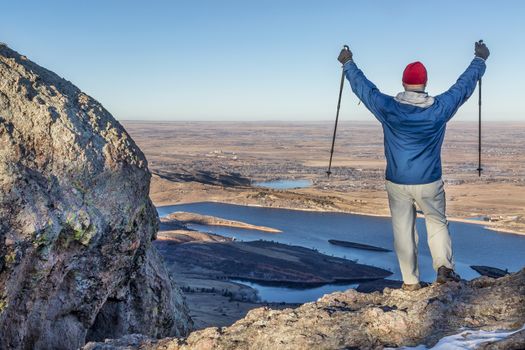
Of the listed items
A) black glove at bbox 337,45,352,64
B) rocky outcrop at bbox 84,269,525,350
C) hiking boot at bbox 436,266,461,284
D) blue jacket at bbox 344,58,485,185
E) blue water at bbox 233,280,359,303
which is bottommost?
blue water at bbox 233,280,359,303

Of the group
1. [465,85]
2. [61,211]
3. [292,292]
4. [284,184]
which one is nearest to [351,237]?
[292,292]

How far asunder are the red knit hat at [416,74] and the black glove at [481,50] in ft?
1.93

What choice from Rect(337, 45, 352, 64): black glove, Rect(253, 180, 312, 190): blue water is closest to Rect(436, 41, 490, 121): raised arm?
Rect(337, 45, 352, 64): black glove

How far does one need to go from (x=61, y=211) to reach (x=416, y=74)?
10.1 feet

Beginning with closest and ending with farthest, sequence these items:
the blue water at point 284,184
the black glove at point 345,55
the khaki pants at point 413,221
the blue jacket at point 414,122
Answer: the blue jacket at point 414,122
the khaki pants at point 413,221
the black glove at point 345,55
the blue water at point 284,184

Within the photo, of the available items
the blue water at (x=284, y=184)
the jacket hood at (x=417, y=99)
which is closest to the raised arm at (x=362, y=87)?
the jacket hood at (x=417, y=99)

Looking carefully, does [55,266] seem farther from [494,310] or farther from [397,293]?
[494,310]

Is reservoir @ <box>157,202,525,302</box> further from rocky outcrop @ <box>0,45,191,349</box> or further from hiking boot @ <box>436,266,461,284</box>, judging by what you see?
hiking boot @ <box>436,266,461,284</box>

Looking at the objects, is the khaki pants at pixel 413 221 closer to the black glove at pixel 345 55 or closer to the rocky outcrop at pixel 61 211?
the black glove at pixel 345 55

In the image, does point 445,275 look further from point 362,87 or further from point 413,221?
point 362,87

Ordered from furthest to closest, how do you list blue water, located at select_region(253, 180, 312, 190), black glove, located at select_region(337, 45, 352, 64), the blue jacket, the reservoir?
blue water, located at select_region(253, 180, 312, 190) → the reservoir → black glove, located at select_region(337, 45, 352, 64) → the blue jacket

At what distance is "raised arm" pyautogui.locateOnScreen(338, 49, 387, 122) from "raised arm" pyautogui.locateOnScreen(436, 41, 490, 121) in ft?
1.37

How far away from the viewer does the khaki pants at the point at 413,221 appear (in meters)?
4.15

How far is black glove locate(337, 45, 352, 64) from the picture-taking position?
4.27 meters
